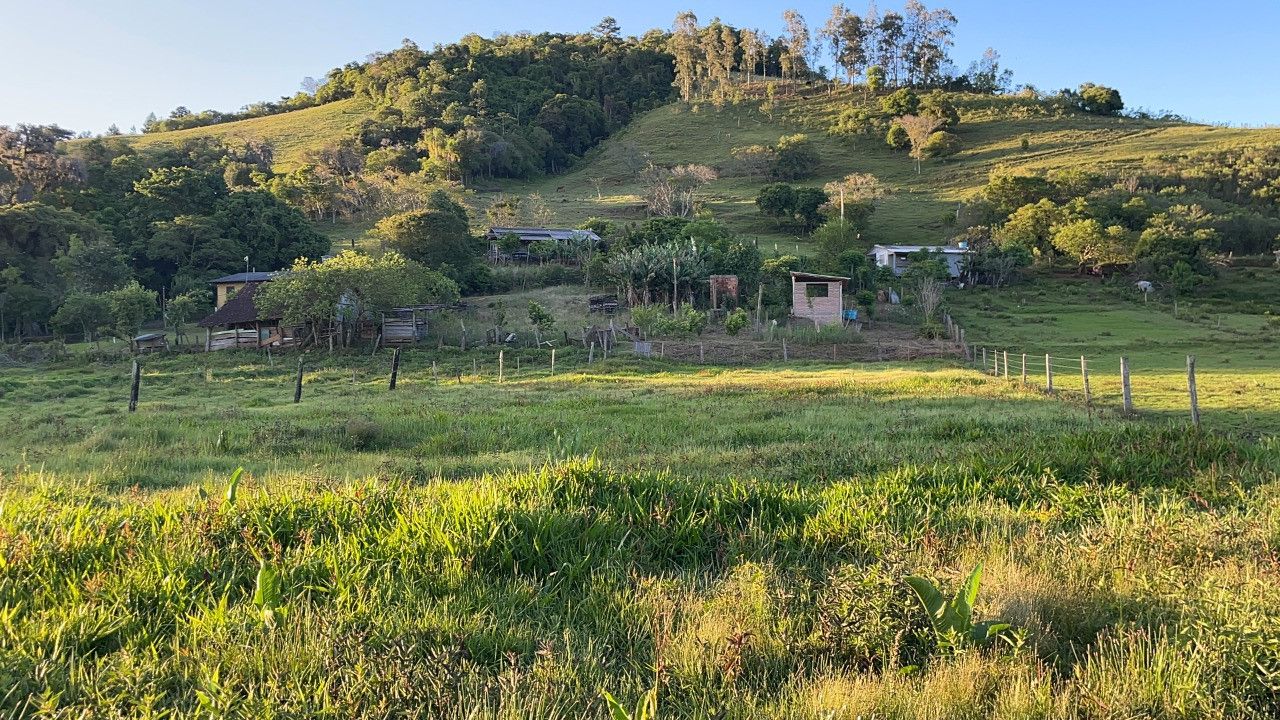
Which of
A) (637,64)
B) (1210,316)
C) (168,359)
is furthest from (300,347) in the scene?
(637,64)

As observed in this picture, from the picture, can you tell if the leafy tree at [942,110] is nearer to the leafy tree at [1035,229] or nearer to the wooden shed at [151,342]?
the leafy tree at [1035,229]

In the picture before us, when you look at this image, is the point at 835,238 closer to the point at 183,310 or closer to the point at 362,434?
the point at 183,310

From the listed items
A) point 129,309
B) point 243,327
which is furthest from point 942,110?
point 129,309

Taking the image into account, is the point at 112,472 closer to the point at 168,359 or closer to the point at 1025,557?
the point at 1025,557

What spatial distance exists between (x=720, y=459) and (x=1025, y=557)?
14.1ft

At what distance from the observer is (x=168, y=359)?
105 feet

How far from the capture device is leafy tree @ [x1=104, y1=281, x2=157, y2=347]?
118 ft

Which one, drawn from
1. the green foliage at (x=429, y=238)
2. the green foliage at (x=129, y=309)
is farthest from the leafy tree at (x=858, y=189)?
the green foliage at (x=129, y=309)

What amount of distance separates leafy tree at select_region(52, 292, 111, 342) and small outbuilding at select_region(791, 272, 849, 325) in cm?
3658

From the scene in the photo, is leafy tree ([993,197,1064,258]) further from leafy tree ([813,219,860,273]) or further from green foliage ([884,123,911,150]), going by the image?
green foliage ([884,123,911,150])

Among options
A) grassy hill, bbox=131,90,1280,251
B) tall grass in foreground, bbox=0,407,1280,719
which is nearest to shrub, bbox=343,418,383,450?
tall grass in foreground, bbox=0,407,1280,719

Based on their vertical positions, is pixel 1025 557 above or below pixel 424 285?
below

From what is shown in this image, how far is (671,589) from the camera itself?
3707mm

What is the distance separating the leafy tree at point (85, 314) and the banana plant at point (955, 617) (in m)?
43.9
